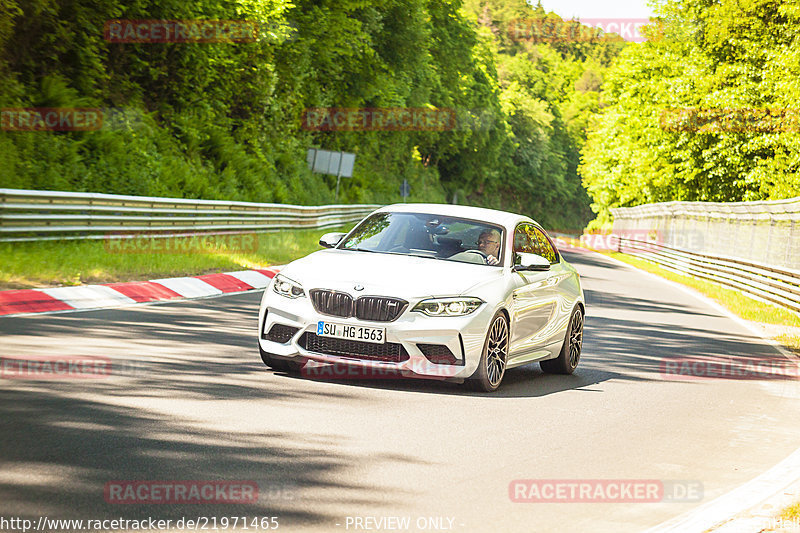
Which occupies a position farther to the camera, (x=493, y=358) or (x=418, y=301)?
(x=493, y=358)

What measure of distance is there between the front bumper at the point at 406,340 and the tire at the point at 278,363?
0.25 metres

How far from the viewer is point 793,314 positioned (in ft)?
67.0

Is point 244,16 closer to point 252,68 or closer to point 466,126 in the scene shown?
point 252,68

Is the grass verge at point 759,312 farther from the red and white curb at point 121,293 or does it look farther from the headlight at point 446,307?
the red and white curb at point 121,293

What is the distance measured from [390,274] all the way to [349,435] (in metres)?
2.23


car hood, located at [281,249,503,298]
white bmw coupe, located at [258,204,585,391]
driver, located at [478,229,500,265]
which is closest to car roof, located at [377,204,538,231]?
white bmw coupe, located at [258,204,585,391]

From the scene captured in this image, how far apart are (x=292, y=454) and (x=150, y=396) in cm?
181

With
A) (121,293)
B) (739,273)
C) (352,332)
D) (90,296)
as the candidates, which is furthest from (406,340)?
(739,273)

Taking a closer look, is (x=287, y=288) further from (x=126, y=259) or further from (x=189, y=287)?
(x=126, y=259)

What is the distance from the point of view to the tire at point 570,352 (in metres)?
10.9

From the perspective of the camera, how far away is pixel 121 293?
14477 mm

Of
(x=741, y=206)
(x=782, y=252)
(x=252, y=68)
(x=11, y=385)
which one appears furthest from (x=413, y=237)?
(x=252, y=68)

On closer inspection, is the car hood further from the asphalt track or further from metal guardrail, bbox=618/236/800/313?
metal guardrail, bbox=618/236/800/313

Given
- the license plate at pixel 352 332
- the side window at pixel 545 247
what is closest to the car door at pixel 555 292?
the side window at pixel 545 247
